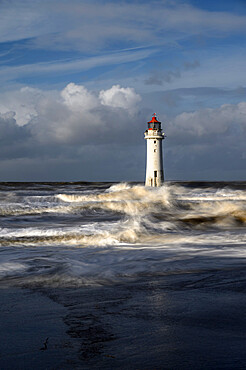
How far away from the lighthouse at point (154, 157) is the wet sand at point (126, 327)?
28.4 metres

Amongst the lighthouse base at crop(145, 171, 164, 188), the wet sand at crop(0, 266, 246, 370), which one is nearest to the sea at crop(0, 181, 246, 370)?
the wet sand at crop(0, 266, 246, 370)

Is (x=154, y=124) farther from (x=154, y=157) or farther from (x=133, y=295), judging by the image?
(x=133, y=295)

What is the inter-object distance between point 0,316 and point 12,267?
7.15 ft

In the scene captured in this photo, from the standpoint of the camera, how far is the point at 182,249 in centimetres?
681

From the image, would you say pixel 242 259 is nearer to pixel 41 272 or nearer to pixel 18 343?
pixel 41 272

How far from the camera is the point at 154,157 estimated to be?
32906 mm

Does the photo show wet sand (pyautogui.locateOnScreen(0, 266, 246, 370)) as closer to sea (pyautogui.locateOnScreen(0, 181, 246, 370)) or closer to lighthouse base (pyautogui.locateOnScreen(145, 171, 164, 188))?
sea (pyautogui.locateOnScreen(0, 181, 246, 370))

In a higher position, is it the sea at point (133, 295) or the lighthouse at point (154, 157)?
the lighthouse at point (154, 157)

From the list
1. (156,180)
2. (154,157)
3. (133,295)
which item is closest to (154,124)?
(154,157)

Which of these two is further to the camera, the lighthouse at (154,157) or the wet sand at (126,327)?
the lighthouse at (154,157)

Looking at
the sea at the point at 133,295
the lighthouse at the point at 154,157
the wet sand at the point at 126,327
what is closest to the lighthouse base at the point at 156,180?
the lighthouse at the point at 154,157

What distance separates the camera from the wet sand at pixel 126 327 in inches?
91.2

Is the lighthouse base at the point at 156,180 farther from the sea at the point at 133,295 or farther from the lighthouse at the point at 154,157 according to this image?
the sea at the point at 133,295

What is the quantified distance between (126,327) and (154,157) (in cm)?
3031
